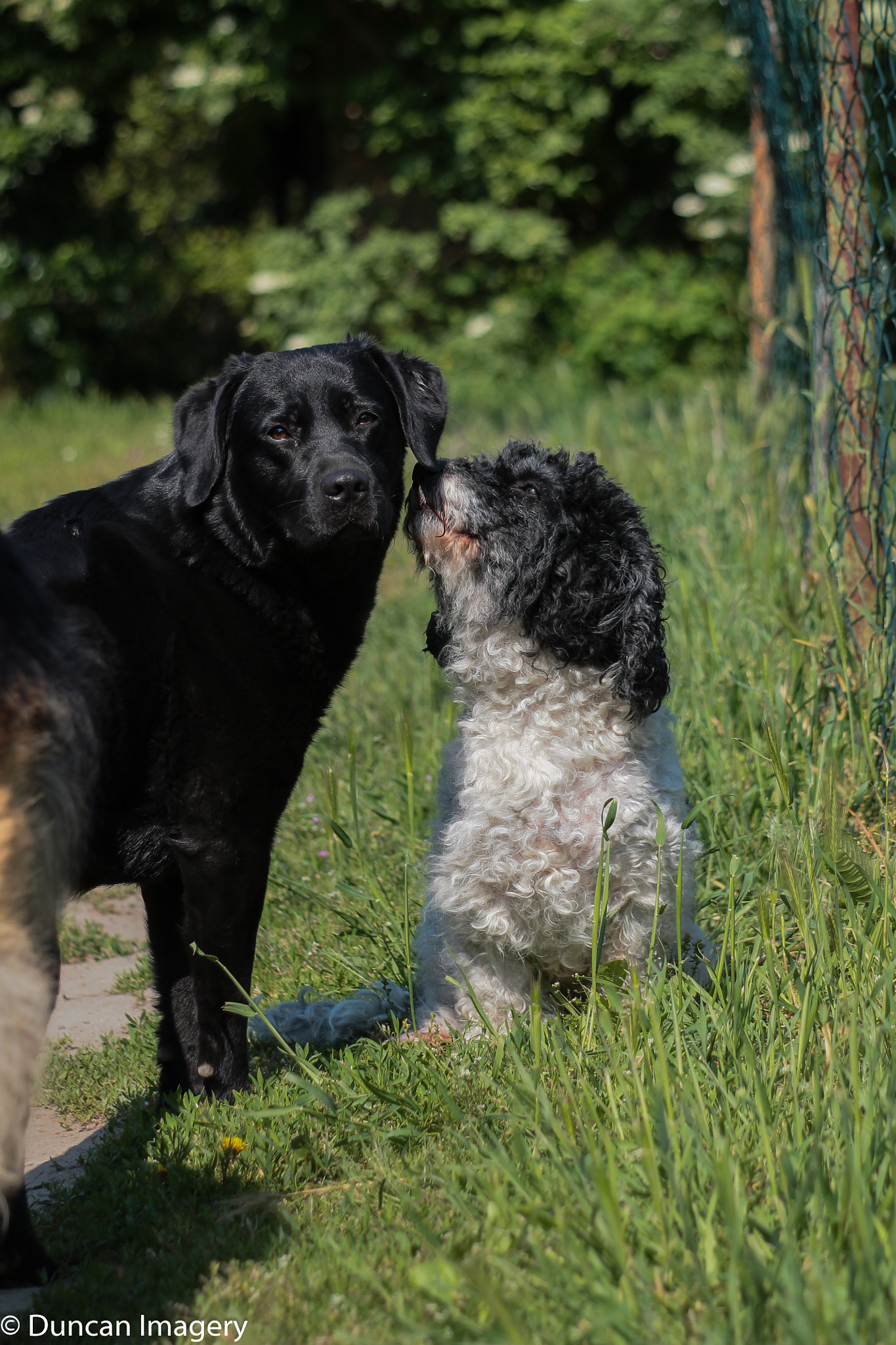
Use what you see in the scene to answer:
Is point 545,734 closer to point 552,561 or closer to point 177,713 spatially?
point 552,561

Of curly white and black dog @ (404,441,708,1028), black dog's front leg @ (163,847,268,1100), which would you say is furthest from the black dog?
curly white and black dog @ (404,441,708,1028)

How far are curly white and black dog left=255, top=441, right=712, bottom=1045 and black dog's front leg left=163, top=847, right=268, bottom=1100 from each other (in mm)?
303

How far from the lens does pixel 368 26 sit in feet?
39.9

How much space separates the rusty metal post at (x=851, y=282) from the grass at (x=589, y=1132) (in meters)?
0.20

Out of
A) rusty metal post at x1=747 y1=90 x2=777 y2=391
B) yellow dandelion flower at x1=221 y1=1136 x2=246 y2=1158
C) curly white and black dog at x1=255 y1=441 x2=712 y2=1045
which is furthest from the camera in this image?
rusty metal post at x1=747 y1=90 x2=777 y2=391

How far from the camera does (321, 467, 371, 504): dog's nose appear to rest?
9.71 feet

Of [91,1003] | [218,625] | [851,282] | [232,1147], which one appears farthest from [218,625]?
[851,282]

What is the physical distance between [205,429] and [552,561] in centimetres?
96

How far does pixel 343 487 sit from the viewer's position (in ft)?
9.71

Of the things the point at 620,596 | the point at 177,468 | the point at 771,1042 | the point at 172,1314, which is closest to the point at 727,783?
the point at 620,596

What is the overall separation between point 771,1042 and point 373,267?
1125cm

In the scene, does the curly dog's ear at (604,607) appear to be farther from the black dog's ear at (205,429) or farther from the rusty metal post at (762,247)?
the rusty metal post at (762,247)

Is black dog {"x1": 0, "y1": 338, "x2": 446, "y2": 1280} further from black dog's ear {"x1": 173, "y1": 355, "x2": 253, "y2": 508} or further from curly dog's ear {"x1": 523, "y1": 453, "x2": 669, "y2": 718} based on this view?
curly dog's ear {"x1": 523, "y1": 453, "x2": 669, "y2": 718}

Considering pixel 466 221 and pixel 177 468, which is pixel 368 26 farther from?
pixel 177 468
